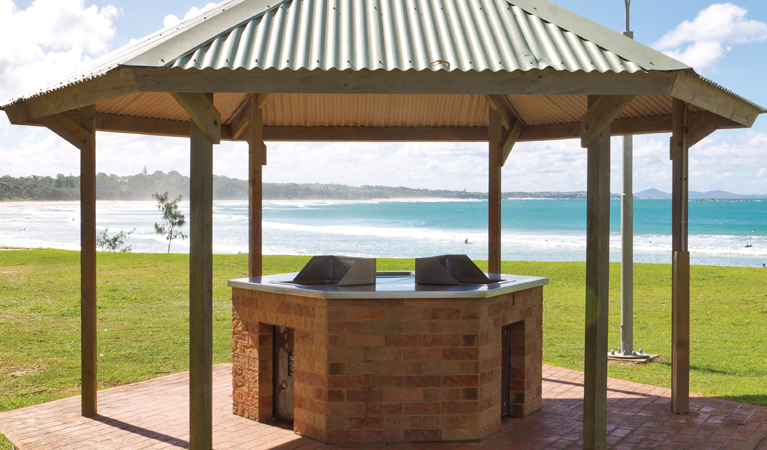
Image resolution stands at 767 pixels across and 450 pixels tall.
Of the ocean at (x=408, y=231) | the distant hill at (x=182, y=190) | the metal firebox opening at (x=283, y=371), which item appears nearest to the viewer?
the metal firebox opening at (x=283, y=371)

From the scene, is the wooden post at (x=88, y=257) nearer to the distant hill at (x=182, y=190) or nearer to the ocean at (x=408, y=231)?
the ocean at (x=408, y=231)

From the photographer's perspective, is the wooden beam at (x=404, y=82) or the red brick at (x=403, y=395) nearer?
the wooden beam at (x=404, y=82)

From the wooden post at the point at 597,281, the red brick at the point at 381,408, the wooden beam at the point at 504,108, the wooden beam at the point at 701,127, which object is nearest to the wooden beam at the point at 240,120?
the wooden beam at the point at 504,108

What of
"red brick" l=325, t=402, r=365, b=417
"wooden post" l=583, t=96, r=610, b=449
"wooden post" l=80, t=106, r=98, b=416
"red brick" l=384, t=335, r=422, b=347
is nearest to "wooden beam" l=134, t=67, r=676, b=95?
"wooden post" l=583, t=96, r=610, b=449

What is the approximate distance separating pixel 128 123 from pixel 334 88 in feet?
13.0

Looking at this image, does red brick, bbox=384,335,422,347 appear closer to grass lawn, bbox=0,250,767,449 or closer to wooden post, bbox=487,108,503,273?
wooden post, bbox=487,108,503,273

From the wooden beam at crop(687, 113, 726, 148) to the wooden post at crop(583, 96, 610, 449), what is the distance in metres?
2.19

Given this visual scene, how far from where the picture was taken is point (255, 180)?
735 cm

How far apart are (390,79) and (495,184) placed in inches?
150

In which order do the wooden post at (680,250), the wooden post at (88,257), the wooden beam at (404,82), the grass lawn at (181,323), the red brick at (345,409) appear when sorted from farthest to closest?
the grass lawn at (181,323)
the wooden post at (680,250)
the wooden post at (88,257)
the red brick at (345,409)
the wooden beam at (404,82)

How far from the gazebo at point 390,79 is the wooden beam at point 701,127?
20 millimetres

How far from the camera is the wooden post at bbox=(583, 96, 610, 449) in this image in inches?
194

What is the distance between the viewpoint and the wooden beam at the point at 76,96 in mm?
4406

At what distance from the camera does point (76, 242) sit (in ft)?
149
